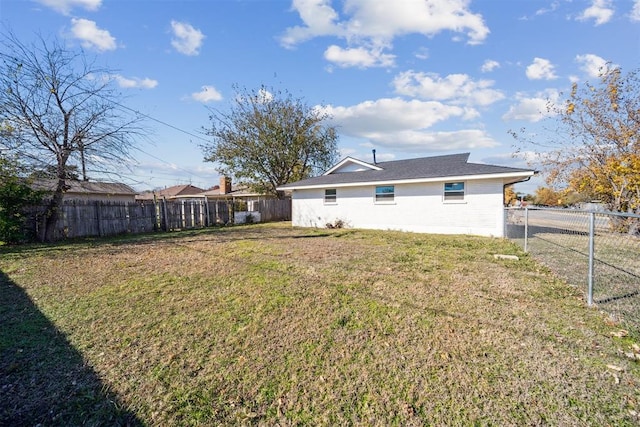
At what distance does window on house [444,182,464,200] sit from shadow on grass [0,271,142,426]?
1218 centimetres

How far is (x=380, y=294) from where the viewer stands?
175 inches

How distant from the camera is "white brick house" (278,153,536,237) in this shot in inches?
442

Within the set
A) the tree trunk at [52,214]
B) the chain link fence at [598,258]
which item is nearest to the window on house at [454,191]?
the chain link fence at [598,258]

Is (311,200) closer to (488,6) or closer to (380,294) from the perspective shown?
(488,6)

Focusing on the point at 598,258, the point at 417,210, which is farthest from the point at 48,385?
the point at 417,210

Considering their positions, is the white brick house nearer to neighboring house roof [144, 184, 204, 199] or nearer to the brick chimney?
the brick chimney

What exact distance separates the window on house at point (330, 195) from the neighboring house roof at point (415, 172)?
46cm

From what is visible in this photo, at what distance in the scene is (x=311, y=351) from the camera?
295cm

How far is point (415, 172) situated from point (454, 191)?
6.50 ft

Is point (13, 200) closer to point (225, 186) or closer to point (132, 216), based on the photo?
point (132, 216)

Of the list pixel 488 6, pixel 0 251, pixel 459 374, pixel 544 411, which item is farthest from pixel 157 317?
pixel 488 6

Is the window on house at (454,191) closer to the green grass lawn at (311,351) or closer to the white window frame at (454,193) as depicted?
the white window frame at (454,193)

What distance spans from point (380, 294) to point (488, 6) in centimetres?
945

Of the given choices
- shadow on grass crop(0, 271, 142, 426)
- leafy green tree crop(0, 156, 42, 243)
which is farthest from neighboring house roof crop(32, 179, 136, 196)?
shadow on grass crop(0, 271, 142, 426)
